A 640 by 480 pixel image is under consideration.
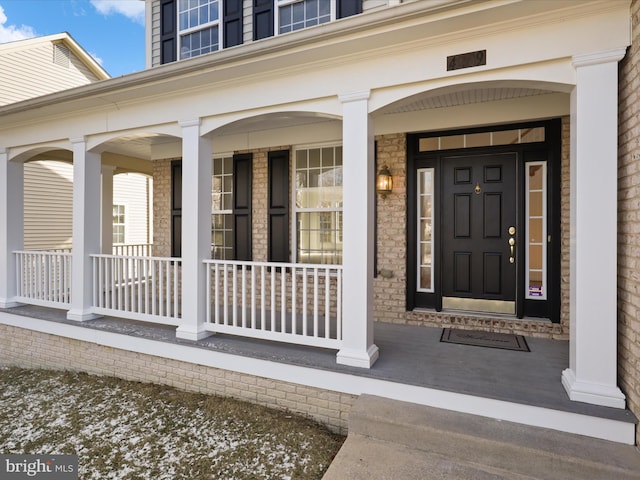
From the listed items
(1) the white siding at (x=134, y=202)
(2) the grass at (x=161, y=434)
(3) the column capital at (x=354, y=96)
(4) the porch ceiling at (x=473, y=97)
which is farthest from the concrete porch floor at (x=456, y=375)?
(1) the white siding at (x=134, y=202)

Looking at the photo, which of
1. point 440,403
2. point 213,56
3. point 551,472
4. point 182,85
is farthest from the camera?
point 182,85

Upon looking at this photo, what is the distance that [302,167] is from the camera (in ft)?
17.5

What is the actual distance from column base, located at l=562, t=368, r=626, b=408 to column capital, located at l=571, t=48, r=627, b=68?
2.16 meters

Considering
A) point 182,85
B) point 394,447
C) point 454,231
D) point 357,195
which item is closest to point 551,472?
point 394,447

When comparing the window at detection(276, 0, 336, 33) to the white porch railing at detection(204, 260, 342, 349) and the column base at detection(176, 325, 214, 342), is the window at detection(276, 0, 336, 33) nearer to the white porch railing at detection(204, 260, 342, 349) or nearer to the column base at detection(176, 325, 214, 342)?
the white porch railing at detection(204, 260, 342, 349)

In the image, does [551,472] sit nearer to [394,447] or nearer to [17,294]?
[394,447]

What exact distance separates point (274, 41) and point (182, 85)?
1.27 metres

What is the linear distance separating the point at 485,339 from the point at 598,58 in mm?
2715

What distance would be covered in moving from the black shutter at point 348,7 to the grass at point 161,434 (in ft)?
15.2

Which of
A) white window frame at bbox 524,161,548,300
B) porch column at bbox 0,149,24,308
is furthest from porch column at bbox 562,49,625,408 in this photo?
porch column at bbox 0,149,24,308

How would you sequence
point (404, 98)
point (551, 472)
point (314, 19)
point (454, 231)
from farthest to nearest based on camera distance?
point (314, 19) < point (454, 231) < point (404, 98) < point (551, 472)

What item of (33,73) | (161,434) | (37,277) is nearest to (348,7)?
(161,434)

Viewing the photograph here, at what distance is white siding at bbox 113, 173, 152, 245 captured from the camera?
1126cm

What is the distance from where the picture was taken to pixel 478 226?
441 cm
